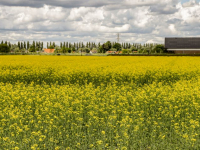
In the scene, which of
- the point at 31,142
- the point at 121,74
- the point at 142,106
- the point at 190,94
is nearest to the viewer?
the point at 31,142

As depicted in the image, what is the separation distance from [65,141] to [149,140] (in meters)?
2.63

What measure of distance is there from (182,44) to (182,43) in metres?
0.45

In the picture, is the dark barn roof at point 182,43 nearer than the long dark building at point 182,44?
No

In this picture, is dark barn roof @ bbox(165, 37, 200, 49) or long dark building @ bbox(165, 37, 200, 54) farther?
dark barn roof @ bbox(165, 37, 200, 49)

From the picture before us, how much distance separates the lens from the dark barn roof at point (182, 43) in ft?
399

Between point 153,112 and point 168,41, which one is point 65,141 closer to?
point 153,112

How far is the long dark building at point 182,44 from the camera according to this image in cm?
12075

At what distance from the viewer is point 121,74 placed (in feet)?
72.6

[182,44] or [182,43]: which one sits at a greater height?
[182,43]

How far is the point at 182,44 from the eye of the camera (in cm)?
12306

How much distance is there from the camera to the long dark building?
121m

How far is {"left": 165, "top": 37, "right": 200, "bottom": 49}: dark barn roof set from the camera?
121688 millimetres

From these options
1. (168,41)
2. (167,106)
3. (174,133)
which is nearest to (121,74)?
(167,106)

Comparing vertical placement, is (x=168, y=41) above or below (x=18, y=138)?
above
